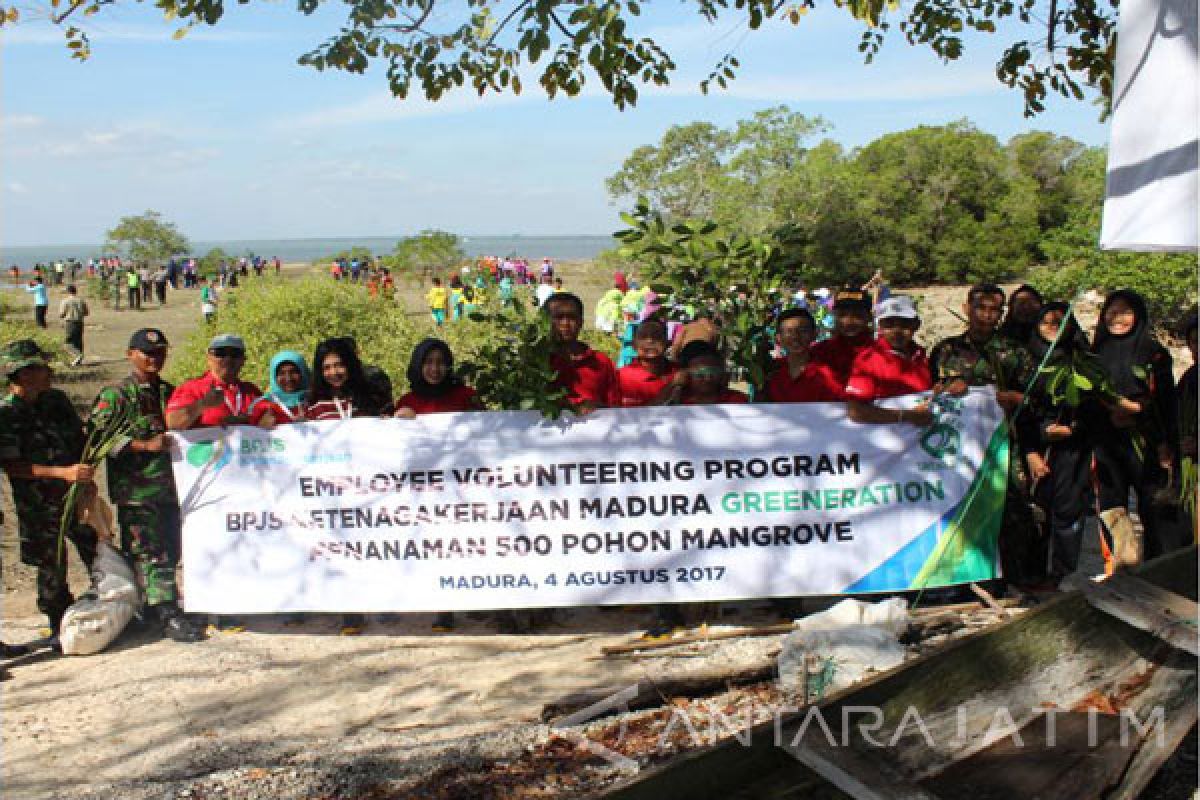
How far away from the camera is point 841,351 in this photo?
632 cm

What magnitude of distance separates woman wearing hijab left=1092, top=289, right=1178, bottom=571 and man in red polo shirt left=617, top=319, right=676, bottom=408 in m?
2.53

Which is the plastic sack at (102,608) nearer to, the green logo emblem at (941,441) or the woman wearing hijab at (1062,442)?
the green logo emblem at (941,441)

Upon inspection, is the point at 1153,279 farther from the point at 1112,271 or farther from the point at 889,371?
the point at 889,371

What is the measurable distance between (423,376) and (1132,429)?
13.5ft

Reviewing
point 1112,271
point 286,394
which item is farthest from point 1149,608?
point 1112,271

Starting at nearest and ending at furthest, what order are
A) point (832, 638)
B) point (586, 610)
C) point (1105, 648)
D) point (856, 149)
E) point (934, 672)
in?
point (934, 672), point (1105, 648), point (832, 638), point (586, 610), point (856, 149)

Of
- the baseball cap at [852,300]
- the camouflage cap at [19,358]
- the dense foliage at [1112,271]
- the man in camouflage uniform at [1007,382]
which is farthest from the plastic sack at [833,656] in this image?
the dense foliage at [1112,271]

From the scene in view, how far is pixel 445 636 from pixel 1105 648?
348 cm

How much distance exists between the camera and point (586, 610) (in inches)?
253

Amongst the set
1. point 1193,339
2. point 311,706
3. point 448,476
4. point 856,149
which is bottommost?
point 311,706

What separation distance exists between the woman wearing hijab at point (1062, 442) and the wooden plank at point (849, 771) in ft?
10.5

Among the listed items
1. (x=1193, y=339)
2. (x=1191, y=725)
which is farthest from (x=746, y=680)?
(x=1193, y=339)

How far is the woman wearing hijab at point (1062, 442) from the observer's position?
6008 millimetres

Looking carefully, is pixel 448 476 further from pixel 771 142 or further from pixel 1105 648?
pixel 771 142
